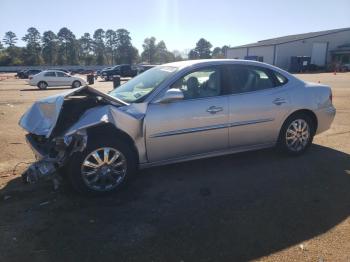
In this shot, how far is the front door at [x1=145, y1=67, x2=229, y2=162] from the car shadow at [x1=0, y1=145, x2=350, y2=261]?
457 mm

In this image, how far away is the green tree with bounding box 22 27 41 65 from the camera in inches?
3433

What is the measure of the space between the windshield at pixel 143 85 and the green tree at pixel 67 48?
318 feet

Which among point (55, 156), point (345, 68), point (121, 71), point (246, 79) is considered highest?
point (246, 79)

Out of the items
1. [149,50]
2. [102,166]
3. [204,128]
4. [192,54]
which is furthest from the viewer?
[149,50]

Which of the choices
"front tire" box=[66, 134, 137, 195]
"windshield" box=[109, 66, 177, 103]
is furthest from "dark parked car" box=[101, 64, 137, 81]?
"front tire" box=[66, 134, 137, 195]

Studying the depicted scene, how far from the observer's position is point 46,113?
13.9ft

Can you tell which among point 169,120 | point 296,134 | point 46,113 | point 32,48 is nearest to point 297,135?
point 296,134

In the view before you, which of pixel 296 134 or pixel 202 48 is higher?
pixel 202 48

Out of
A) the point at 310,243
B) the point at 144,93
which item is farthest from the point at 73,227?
the point at 310,243

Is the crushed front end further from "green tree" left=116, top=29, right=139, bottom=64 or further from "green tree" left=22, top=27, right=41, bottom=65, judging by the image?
"green tree" left=116, top=29, right=139, bottom=64

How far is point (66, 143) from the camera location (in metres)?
3.68

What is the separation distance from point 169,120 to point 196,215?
130 centimetres

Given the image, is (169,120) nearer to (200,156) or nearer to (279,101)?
(200,156)

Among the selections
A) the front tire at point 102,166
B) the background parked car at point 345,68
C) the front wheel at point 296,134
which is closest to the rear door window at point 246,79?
the front wheel at point 296,134
